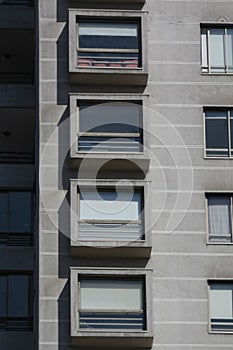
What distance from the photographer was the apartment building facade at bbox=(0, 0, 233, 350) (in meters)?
38.5

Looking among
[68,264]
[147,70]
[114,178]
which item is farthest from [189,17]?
[68,264]

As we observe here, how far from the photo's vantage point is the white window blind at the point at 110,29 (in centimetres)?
Result: 4081

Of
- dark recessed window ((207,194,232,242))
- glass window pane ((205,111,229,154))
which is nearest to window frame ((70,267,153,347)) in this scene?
dark recessed window ((207,194,232,242))

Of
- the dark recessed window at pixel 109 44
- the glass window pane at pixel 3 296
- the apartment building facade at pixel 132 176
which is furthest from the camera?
the glass window pane at pixel 3 296

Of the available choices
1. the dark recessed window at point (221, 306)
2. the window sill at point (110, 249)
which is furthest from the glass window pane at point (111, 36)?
the dark recessed window at point (221, 306)

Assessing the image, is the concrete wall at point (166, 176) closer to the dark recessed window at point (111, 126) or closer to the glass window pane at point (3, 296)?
the dark recessed window at point (111, 126)

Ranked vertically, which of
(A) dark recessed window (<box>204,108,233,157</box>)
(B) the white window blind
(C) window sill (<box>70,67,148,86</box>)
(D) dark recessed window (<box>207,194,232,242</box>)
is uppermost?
(B) the white window blind

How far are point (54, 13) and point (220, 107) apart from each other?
5.10 m

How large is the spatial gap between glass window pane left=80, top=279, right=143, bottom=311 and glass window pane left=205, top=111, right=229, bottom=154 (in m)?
4.36

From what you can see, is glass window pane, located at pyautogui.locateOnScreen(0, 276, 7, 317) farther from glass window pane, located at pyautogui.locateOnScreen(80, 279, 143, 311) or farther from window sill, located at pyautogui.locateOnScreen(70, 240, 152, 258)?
glass window pane, located at pyautogui.locateOnScreen(80, 279, 143, 311)

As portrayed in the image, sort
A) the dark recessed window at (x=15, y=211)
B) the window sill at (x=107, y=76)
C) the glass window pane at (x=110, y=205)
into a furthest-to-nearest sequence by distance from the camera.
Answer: the dark recessed window at (x=15, y=211), the window sill at (x=107, y=76), the glass window pane at (x=110, y=205)

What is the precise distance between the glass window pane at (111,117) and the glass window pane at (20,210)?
6.23m

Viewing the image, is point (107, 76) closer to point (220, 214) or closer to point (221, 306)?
point (220, 214)

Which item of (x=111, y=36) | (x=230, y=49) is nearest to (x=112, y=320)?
(x=111, y=36)
